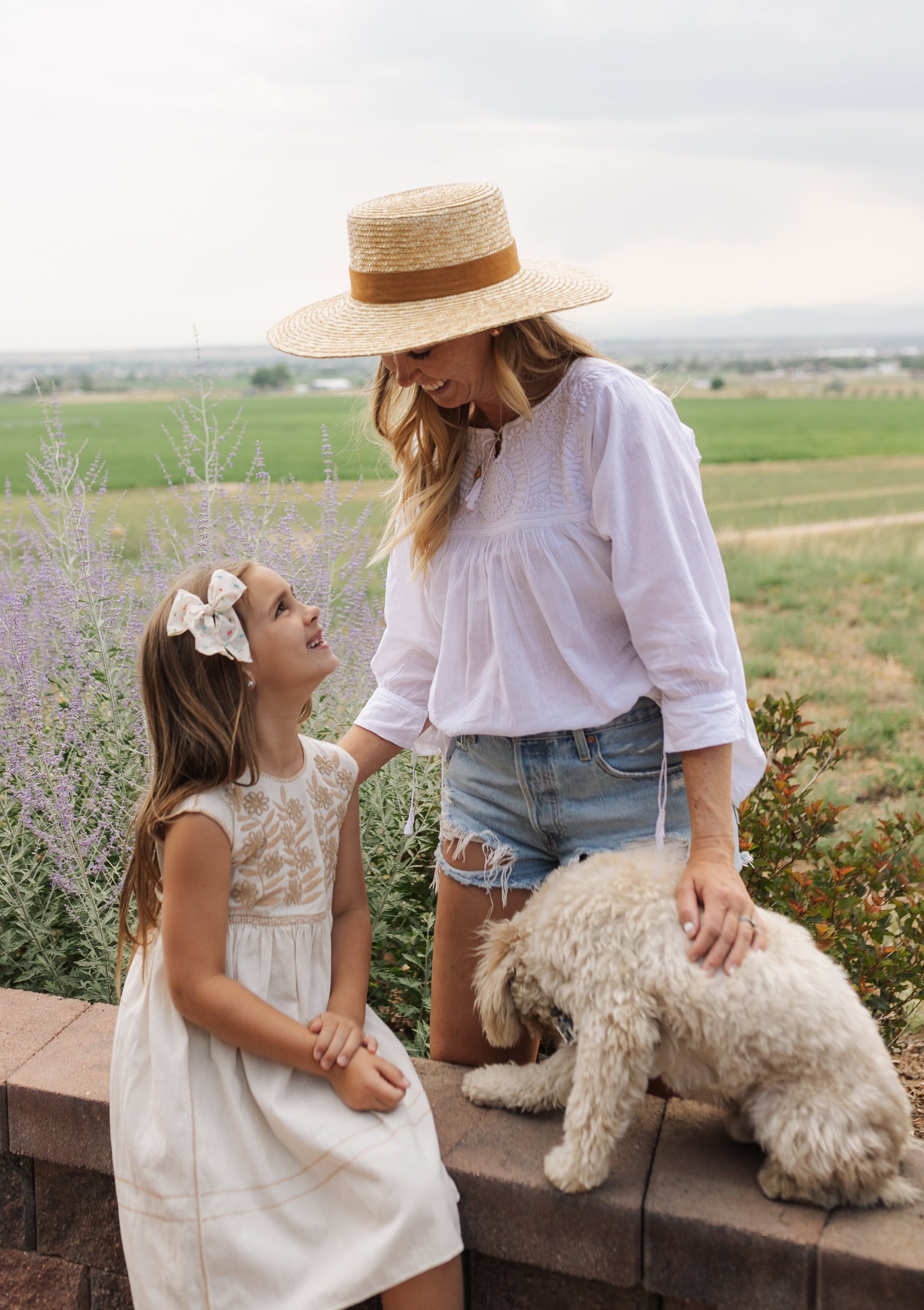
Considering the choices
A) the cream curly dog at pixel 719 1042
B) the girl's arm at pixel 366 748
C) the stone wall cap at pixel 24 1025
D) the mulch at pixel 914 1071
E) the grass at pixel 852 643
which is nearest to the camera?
the cream curly dog at pixel 719 1042

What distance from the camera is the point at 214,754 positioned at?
196 centimetres

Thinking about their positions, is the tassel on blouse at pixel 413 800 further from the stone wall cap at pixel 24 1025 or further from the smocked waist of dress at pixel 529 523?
the stone wall cap at pixel 24 1025

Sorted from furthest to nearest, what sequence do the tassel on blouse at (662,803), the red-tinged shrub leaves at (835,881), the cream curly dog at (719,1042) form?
the red-tinged shrub leaves at (835,881), the tassel on blouse at (662,803), the cream curly dog at (719,1042)

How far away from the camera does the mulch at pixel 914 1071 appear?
2664 millimetres

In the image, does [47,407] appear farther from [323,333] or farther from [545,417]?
[545,417]

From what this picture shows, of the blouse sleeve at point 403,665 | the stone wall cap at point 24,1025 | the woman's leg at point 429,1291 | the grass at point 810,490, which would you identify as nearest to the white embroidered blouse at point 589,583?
the blouse sleeve at point 403,665

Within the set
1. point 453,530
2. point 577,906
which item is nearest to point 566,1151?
point 577,906

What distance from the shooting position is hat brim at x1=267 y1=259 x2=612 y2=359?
1979 millimetres

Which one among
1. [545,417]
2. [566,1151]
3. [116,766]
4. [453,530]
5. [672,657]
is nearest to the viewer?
[566,1151]

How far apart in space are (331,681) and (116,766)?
64cm

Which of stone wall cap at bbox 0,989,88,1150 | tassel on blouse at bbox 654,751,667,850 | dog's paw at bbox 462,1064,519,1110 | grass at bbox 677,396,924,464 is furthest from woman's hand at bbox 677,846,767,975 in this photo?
grass at bbox 677,396,924,464

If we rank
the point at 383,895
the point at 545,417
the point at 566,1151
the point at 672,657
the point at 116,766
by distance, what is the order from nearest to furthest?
the point at 566,1151, the point at 672,657, the point at 545,417, the point at 383,895, the point at 116,766

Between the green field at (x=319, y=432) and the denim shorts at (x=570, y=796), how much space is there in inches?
595

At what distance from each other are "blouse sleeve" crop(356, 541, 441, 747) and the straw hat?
0.49 meters
